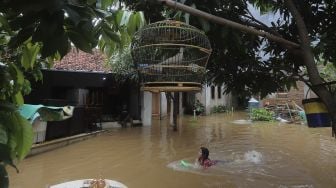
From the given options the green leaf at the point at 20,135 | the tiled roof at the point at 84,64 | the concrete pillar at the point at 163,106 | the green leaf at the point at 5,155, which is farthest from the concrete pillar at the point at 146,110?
the green leaf at the point at 5,155

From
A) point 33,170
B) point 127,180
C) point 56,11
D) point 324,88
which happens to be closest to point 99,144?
point 33,170

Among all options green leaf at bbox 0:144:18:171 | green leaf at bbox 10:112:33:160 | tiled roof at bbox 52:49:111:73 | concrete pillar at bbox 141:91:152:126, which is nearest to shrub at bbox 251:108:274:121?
concrete pillar at bbox 141:91:152:126

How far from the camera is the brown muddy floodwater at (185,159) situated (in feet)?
25.9

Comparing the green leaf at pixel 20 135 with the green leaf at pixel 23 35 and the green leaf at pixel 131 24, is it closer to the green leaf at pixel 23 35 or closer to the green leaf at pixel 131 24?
the green leaf at pixel 23 35

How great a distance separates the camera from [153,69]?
425cm

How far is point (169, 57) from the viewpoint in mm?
4289

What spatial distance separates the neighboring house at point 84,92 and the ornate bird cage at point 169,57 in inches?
327

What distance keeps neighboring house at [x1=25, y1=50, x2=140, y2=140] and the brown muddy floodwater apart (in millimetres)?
999

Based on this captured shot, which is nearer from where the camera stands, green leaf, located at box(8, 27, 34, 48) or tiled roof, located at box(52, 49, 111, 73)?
green leaf, located at box(8, 27, 34, 48)

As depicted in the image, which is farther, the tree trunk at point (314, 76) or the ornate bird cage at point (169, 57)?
the ornate bird cage at point (169, 57)

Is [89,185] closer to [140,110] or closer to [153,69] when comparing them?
[153,69]

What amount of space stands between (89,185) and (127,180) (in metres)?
4.18

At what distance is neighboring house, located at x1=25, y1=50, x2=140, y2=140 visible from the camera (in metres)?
13.7

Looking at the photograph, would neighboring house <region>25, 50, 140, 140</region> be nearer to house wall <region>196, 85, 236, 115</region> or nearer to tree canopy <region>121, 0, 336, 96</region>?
house wall <region>196, 85, 236, 115</region>
